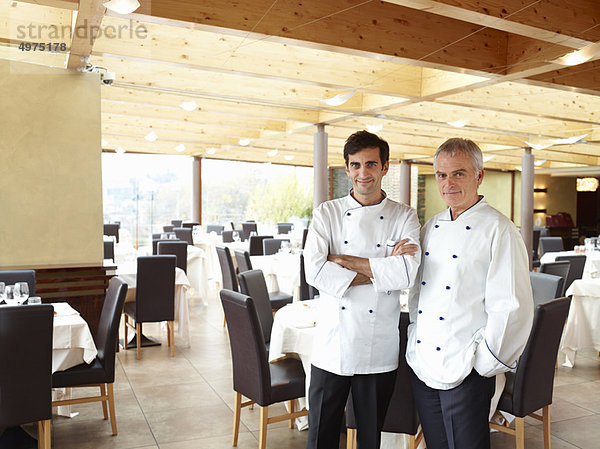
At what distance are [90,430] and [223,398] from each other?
1.03m

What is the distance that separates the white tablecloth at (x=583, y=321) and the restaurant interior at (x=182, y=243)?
0.04ft

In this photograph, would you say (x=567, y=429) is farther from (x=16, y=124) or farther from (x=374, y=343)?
(x=16, y=124)

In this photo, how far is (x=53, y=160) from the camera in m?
5.51

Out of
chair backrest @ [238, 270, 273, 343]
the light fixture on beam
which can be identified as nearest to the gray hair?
chair backrest @ [238, 270, 273, 343]

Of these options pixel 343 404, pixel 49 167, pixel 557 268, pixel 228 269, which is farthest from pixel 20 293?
pixel 557 268

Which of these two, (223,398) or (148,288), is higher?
(148,288)

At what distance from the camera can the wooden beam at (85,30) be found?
12.8 feet

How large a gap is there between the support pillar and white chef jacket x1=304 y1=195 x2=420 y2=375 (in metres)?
14.1

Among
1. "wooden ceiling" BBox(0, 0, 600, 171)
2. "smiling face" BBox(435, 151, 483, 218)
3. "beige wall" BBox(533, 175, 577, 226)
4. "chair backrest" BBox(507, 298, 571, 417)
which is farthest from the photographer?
"beige wall" BBox(533, 175, 577, 226)

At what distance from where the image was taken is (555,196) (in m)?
20.7

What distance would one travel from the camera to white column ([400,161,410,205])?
1638cm

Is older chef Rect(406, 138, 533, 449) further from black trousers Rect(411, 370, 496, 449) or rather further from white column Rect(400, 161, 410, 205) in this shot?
white column Rect(400, 161, 410, 205)

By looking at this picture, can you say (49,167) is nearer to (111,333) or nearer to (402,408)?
(111,333)

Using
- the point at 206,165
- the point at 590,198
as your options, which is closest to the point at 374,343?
the point at 206,165
